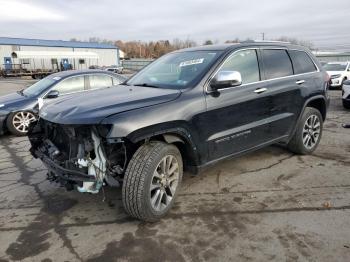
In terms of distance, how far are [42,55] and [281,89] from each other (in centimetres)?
4955

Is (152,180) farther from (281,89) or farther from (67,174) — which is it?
(281,89)

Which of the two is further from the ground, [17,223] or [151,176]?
[151,176]

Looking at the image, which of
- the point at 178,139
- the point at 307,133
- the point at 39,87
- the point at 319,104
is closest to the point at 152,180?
the point at 178,139

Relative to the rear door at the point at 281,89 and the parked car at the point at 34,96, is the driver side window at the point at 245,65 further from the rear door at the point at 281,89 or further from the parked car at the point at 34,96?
the parked car at the point at 34,96

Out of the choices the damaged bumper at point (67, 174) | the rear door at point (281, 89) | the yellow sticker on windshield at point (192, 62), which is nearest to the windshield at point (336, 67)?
the rear door at point (281, 89)

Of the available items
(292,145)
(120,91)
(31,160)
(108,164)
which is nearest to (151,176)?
(108,164)

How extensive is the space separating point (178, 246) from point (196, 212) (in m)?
0.71

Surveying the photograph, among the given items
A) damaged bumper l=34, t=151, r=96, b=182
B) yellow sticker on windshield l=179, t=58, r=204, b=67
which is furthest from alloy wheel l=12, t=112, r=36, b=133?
yellow sticker on windshield l=179, t=58, r=204, b=67

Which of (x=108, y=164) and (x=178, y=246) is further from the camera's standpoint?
(x=108, y=164)

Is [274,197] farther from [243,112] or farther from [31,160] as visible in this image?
[31,160]

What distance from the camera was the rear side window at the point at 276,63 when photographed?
483 cm

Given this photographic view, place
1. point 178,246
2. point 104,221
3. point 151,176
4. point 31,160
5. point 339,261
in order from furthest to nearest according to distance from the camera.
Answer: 1. point 31,160
2. point 104,221
3. point 151,176
4. point 178,246
5. point 339,261

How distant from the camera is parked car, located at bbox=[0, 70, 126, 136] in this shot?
7.89 metres

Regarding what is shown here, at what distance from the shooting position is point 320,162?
5457mm
